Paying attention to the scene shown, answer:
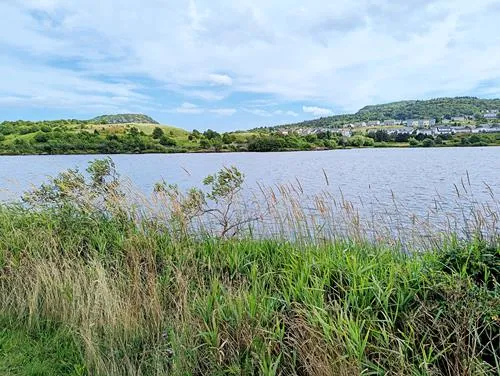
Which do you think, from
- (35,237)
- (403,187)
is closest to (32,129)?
(403,187)

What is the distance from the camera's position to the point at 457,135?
250ft

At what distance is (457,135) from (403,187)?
60.6m

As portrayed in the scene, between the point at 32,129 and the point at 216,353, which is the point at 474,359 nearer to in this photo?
the point at 216,353

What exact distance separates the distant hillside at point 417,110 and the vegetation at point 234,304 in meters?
89.9

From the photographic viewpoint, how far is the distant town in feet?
251

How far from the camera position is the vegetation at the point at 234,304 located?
9.06ft

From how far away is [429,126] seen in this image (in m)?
84.4

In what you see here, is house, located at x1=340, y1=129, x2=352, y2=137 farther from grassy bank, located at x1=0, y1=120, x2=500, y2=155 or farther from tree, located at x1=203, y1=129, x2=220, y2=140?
tree, located at x1=203, y1=129, x2=220, y2=140

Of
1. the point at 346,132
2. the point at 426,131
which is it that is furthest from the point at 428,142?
the point at 346,132

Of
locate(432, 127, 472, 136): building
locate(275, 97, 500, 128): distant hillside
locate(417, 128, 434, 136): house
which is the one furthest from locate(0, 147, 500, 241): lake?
locate(275, 97, 500, 128): distant hillside

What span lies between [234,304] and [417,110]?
105022mm

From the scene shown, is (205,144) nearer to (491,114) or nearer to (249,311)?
(491,114)

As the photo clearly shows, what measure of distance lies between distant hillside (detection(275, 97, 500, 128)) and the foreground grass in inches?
3548

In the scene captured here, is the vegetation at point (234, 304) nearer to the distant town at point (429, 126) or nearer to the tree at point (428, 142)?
the distant town at point (429, 126)
